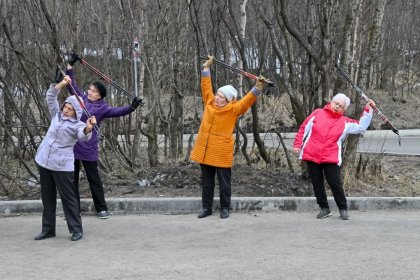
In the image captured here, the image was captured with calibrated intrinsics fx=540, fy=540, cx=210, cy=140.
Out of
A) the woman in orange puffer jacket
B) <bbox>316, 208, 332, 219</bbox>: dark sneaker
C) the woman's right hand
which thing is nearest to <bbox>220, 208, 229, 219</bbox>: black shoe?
the woman in orange puffer jacket

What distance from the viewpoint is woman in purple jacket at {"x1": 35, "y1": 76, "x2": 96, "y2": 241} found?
224 inches

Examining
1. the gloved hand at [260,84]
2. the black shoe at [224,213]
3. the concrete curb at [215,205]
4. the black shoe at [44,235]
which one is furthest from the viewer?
the concrete curb at [215,205]

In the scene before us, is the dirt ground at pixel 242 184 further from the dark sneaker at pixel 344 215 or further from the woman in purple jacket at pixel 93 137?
the dark sneaker at pixel 344 215

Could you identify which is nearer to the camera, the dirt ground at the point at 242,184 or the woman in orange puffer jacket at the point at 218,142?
the woman in orange puffer jacket at the point at 218,142

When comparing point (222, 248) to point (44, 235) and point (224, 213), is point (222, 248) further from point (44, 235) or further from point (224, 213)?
point (44, 235)

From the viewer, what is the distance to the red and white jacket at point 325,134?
651 centimetres

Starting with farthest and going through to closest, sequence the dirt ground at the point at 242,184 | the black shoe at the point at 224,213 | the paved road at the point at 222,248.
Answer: the dirt ground at the point at 242,184 < the black shoe at the point at 224,213 < the paved road at the point at 222,248

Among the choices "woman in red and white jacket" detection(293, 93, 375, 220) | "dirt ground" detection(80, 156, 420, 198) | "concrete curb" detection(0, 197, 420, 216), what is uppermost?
"woman in red and white jacket" detection(293, 93, 375, 220)

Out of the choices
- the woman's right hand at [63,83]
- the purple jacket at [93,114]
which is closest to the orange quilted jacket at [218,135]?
the purple jacket at [93,114]

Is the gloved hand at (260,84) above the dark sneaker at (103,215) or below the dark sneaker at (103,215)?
above

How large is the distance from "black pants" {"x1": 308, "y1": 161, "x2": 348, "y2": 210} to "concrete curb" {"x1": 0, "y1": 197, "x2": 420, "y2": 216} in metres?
0.37

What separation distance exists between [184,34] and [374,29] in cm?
421

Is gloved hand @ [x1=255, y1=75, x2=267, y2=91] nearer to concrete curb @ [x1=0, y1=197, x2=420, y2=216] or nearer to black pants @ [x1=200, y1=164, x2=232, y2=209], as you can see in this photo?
black pants @ [x1=200, y1=164, x2=232, y2=209]

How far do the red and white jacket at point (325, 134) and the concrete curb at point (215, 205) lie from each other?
728mm
